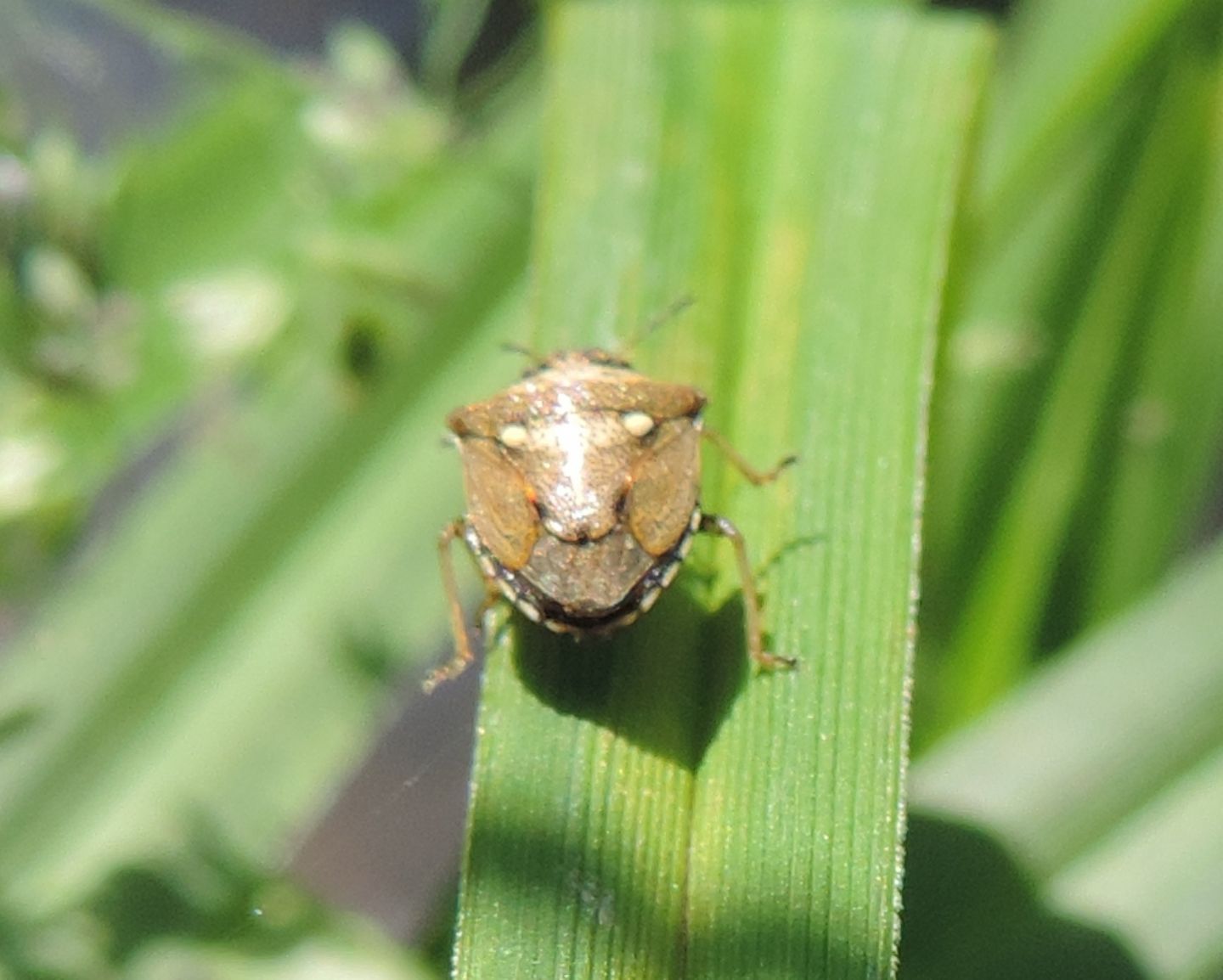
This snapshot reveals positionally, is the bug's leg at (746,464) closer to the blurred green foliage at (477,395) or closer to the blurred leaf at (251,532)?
the blurred green foliage at (477,395)

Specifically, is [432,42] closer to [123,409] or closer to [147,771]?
[123,409]

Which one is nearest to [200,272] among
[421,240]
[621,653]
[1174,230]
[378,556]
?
[421,240]

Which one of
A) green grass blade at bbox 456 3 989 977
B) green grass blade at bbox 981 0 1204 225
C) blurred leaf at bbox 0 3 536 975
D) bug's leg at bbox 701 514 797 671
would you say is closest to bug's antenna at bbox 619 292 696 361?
green grass blade at bbox 456 3 989 977

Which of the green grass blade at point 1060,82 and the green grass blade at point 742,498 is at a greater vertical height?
the green grass blade at point 1060,82

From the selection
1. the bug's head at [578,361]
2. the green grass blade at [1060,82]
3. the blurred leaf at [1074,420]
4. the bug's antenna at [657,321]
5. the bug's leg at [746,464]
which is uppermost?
the green grass blade at [1060,82]

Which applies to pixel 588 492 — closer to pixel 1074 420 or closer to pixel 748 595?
pixel 748 595

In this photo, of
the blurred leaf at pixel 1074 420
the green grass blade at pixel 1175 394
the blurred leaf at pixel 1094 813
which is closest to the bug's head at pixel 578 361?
the blurred leaf at pixel 1094 813

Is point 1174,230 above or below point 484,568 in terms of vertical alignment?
above
